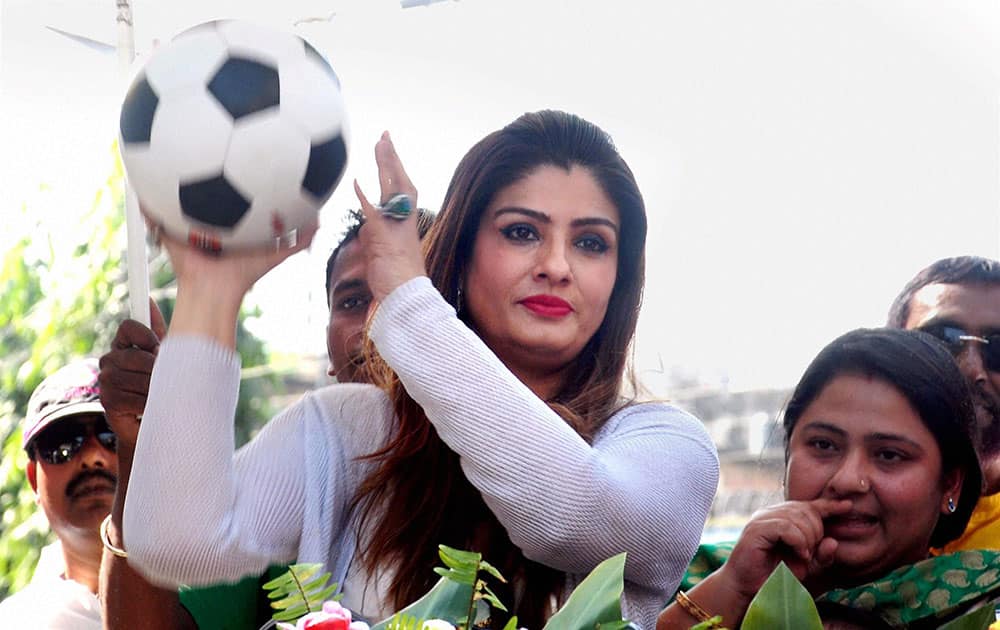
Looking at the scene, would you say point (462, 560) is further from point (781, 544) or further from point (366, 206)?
point (781, 544)

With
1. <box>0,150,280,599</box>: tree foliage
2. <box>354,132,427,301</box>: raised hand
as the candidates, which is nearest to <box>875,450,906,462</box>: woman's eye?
<box>354,132,427,301</box>: raised hand

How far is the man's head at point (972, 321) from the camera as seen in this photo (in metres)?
2.32

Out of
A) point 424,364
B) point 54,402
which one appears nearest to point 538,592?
point 424,364

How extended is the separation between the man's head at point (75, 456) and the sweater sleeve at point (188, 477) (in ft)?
4.66

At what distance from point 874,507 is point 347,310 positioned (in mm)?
1041

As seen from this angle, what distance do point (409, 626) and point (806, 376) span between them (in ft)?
4.22

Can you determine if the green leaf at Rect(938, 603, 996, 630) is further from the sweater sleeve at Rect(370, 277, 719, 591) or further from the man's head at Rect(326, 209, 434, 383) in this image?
the man's head at Rect(326, 209, 434, 383)

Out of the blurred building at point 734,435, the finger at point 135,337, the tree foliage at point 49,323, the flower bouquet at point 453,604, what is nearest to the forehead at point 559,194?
the finger at point 135,337

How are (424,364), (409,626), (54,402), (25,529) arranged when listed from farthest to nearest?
(25,529), (54,402), (424,364), (409,626)

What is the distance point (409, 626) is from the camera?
996mm

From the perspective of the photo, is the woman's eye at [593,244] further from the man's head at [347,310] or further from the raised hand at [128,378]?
the raised hand at [128,378]

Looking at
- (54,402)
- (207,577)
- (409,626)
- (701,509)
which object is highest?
(409,626)

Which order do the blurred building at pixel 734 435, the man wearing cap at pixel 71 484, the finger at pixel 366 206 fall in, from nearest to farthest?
the finger at pixel 366 206 → the man wearing cap at pixel 71 484 → the blurred building at pixel 734 435

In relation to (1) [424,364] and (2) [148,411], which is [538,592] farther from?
(2) [148,411]
